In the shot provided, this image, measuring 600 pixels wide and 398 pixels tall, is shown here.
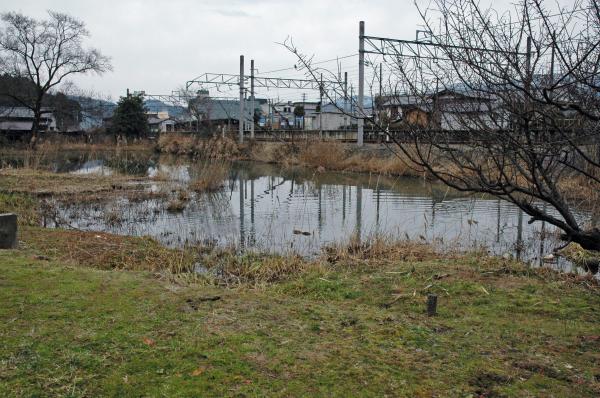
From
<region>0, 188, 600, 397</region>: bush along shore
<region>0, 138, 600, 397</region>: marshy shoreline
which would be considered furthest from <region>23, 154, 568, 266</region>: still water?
<region>0, 188, 600, 397</region>: bush along shore

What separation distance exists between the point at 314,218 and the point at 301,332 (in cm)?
731

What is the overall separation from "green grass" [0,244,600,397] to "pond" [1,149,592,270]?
276cm

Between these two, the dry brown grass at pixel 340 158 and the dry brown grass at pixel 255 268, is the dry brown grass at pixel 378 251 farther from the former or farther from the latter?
the dry brown grass at pixel 340 158

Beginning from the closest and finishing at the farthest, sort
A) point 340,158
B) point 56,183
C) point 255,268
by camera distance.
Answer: point 255,268 → point 56,183 → point 340,158

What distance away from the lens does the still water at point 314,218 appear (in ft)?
27.3

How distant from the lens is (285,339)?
11.1 ft

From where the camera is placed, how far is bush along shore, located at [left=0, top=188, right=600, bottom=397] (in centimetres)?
279

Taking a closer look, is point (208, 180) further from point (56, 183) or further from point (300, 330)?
point (300, 330)

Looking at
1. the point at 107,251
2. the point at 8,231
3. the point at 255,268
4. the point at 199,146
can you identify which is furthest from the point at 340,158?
the point at 8,231

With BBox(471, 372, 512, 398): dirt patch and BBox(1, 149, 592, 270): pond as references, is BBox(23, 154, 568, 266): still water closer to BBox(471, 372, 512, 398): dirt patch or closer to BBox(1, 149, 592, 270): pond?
BBox(1, 149, 592, 270): pond

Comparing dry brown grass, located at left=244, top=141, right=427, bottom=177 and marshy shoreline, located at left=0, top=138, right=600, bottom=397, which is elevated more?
dry brown grass, located at left=244, top=141, right=427, bottom=177

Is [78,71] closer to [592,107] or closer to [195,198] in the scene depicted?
[195,198]

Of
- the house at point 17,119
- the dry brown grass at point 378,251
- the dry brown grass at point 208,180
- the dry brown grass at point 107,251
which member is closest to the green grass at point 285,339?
the dry brown grass at point 107,251

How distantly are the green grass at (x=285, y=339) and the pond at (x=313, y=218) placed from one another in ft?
9.05
